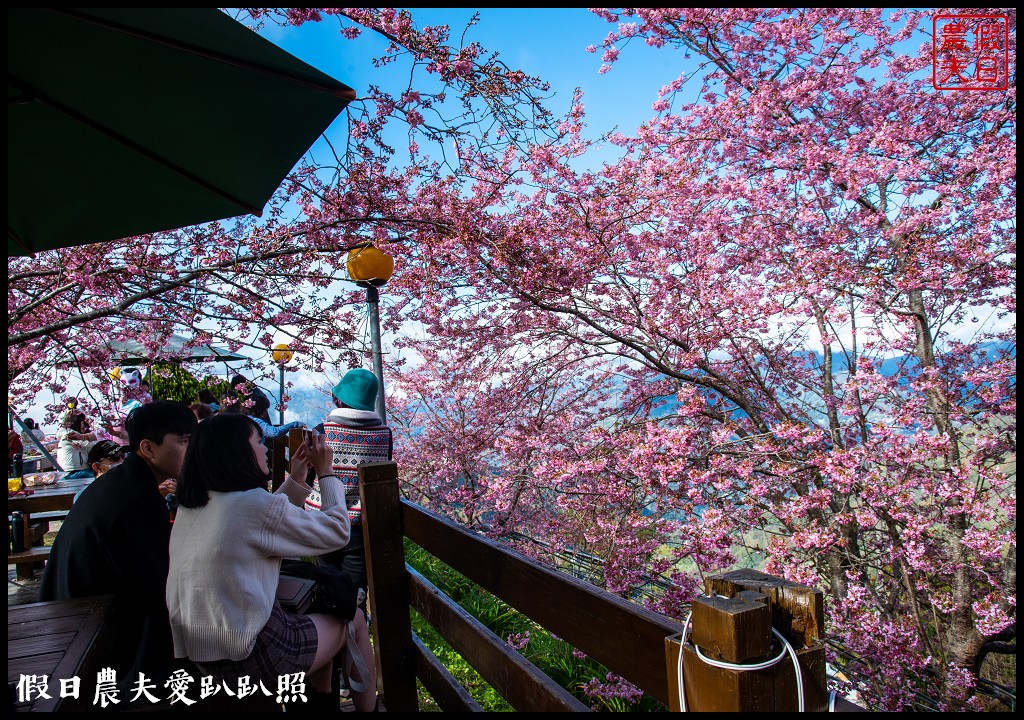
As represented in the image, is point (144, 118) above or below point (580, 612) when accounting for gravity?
above

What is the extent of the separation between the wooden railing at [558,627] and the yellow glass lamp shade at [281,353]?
8.24 feet

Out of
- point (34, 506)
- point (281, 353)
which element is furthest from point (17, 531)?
point (281, 353)

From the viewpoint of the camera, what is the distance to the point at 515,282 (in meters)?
5.12

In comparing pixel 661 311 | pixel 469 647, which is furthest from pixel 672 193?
pixel 469 647

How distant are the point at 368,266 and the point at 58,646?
2954 millimetres

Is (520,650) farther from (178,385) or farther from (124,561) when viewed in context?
(178,385)

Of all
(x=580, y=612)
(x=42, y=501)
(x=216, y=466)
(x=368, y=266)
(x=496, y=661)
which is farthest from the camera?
(x=42, y=501)

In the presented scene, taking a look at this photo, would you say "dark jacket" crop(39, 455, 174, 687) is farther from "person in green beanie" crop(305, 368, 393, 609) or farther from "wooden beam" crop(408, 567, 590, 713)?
"person in green beanie" crop(305, 368, 393, 609)

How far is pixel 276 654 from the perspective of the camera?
6.11 ft

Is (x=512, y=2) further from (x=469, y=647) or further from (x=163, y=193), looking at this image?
(x=163, y=193)

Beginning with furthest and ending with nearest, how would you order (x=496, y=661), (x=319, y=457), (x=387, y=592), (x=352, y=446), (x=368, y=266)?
(x=368, y=266)
(x=352, y=446)
(x=387, y=592)
(x=319, y=457)
(x=496, y=661)

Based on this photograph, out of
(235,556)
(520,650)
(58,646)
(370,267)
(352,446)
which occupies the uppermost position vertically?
(370,267)

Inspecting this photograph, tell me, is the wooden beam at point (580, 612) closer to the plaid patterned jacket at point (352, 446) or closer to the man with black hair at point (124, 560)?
the man with black hair at point (124, 560)

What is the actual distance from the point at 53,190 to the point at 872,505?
5.43 metres
